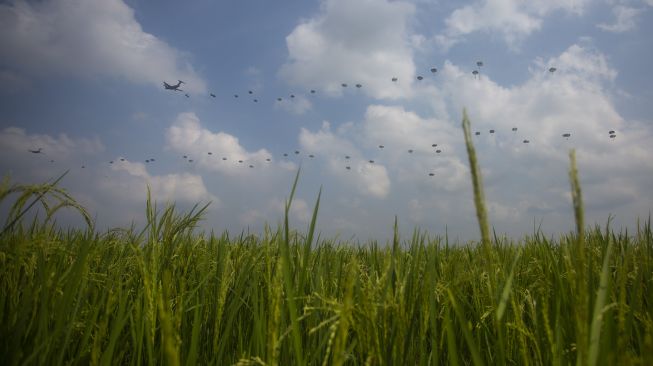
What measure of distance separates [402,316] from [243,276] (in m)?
1.69

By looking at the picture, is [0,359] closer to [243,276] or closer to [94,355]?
[94,355]

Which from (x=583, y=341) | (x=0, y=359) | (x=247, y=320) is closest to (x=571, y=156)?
(x=583, y=341)

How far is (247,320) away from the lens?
108 inches

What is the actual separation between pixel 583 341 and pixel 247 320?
2.29 meters

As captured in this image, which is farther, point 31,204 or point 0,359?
point 31,204

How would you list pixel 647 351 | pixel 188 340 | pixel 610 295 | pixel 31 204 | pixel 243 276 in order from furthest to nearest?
pixel 243 276
pixel 188 340
pixel 610 295
pixel 31 204
pixel 647 351

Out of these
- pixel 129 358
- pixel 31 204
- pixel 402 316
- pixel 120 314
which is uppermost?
pixel 31 204

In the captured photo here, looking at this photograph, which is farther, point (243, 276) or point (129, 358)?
point (243, 276)

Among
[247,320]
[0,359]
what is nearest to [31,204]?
[0,359]

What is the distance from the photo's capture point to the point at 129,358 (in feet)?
7.61

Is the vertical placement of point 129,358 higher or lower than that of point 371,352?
lower

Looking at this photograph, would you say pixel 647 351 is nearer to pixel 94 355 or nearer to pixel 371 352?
pixel 371 352

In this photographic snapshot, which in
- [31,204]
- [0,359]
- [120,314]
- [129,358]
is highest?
[31,204]

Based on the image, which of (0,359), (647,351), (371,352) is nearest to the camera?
Answer: (647,351)
